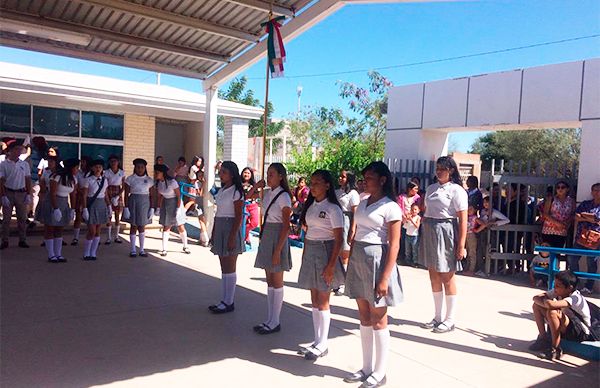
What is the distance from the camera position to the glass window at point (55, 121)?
1223 cm

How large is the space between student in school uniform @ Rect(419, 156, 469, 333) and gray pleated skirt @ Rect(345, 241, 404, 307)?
4.83ft

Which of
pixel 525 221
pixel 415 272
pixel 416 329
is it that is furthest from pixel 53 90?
pixel 525 221

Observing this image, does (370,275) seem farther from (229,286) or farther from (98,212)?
(98,212)

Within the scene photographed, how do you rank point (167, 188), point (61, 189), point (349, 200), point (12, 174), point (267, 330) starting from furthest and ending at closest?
point (167, 188), point (12, 174), point (61, 189), point (349, 200), point (267, 330)

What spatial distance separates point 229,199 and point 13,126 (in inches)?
372

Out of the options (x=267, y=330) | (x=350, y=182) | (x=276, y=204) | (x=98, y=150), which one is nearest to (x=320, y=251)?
(x=276, y=204)

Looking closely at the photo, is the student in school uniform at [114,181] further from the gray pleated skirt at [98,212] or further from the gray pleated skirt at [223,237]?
the gray pleated skirt at [223,237]

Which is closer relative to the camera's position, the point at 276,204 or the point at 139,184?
the point at 276,204

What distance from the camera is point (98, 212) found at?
24.9ft

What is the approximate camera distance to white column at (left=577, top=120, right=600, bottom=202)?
292 inches

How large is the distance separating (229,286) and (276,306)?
862 mm

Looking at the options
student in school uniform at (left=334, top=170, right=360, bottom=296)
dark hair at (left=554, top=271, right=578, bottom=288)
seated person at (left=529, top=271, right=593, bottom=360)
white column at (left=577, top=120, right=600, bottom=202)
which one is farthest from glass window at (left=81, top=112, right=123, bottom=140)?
dark hair at (left=554, top=271, right=578, bottom=288)

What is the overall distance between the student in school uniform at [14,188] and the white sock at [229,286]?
202 inches

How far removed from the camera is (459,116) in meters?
9.48
